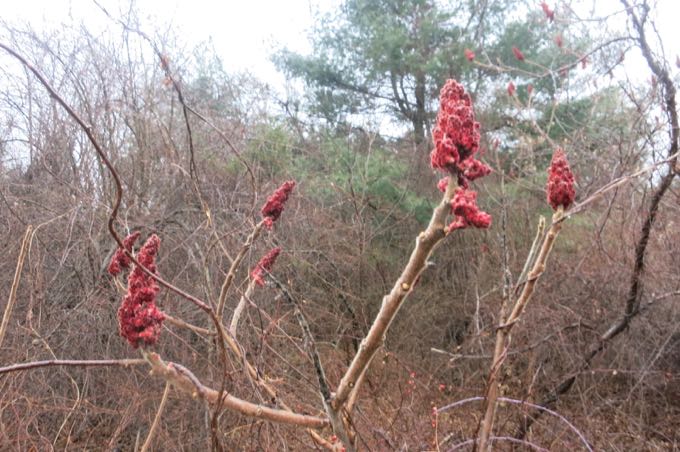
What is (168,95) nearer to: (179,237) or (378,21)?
(179,237)

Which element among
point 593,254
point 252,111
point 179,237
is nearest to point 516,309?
point 179,237

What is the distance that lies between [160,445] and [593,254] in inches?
208

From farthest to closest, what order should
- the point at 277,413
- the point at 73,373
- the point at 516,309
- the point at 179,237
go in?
the point at 179,237, the point at 73,373, the point at 516,309, the point at 277,413

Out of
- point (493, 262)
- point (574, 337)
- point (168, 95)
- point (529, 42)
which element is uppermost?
point (529, 42)

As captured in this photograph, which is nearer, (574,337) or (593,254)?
(574,337)

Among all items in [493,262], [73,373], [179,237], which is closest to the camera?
[73,373]

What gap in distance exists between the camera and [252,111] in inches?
359

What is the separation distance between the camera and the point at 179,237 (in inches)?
222

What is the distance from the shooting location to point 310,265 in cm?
612

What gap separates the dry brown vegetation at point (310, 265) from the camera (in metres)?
4.33

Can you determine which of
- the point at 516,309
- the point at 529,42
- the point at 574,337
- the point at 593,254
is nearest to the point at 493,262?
the point at 593,254

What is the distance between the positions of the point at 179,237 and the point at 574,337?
423 cm

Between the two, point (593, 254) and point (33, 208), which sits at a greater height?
point (33, 208)

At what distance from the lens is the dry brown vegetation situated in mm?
4332
